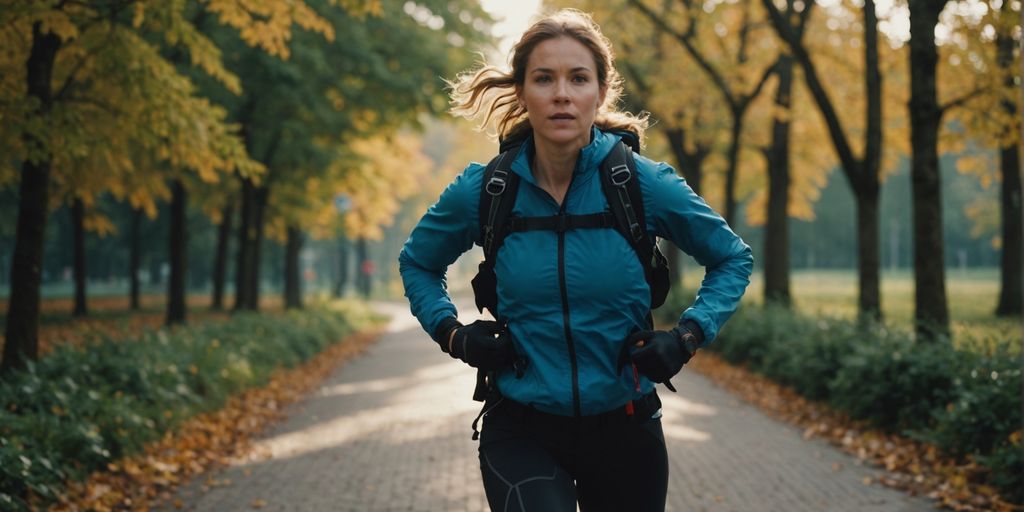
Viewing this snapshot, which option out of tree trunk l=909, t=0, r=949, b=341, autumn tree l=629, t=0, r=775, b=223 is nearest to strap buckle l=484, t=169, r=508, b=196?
tree trunk l=909, t=0, r=949, b=341

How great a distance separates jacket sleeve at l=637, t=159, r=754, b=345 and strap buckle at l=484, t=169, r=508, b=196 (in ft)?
1.21

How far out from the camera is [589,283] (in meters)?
2.62

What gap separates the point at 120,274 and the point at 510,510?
215 feet

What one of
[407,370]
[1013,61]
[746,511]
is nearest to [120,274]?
[407,370]

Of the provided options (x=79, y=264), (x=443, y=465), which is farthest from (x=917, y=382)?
(x=79, y=264)

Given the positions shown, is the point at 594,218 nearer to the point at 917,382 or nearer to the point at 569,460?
the point at 569,460

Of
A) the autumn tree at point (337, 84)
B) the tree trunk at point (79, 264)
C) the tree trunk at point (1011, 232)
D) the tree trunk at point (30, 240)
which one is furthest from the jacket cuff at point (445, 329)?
the tree trunk at point (79, 264)

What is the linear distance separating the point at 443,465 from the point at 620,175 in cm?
539

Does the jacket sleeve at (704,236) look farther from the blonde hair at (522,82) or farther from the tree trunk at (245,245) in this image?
the tree trunk at (245,245)

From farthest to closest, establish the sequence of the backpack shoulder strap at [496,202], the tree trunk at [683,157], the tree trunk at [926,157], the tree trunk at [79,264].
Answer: the tree trunk at [79,264], the tree trunk at [683,157], the tree trunk at [926,157], the backpack shoulder strap at [496,202]

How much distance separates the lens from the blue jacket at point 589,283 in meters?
2.63

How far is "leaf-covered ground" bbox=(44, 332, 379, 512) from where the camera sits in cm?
646

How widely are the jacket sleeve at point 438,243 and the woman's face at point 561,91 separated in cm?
26

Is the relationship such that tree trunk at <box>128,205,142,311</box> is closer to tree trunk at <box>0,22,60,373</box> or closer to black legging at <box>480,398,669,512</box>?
tree trunk at <box>0,22,60,373</box>
